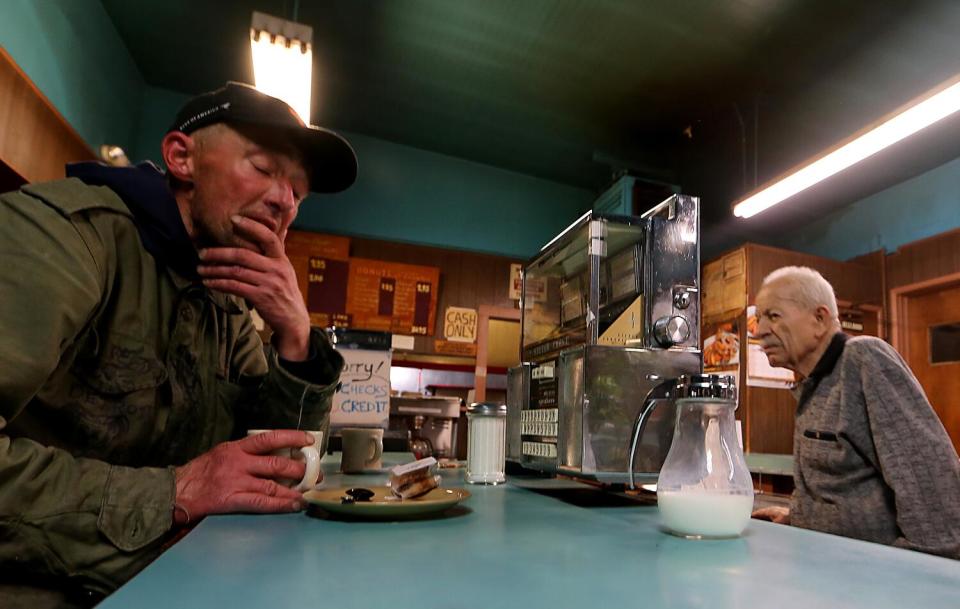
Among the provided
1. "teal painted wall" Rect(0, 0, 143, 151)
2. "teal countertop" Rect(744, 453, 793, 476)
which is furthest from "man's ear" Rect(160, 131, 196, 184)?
"teal countertop" Rect(744, 453, 793, 476)

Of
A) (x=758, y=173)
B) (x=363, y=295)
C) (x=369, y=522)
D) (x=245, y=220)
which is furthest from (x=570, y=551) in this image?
(x=758, y=173)

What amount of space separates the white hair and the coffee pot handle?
162 cm

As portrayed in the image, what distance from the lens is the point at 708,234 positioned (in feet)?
18.4

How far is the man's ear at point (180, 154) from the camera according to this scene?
1.15m

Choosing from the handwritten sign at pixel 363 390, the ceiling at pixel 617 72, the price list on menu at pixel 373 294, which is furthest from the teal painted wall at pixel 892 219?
the handwritten sign at pixel 363 390

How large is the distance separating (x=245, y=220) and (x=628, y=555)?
87 centimetres

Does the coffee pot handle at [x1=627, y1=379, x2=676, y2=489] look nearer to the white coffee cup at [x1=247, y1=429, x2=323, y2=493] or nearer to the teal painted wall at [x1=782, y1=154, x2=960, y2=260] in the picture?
the white coffee cup at [x1=247, y1=429, x2=323, y2=493]

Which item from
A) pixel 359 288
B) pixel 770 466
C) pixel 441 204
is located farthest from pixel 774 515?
pixel 441 204

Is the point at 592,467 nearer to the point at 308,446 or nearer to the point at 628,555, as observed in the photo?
the point at 628,555

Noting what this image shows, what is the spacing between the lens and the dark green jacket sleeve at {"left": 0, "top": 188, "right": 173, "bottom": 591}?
2.41ft

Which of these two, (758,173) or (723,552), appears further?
(758,173)

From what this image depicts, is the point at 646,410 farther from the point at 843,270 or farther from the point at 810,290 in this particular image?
the point at 843,270

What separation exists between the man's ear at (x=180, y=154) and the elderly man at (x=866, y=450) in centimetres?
211

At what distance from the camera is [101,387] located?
97 cm
